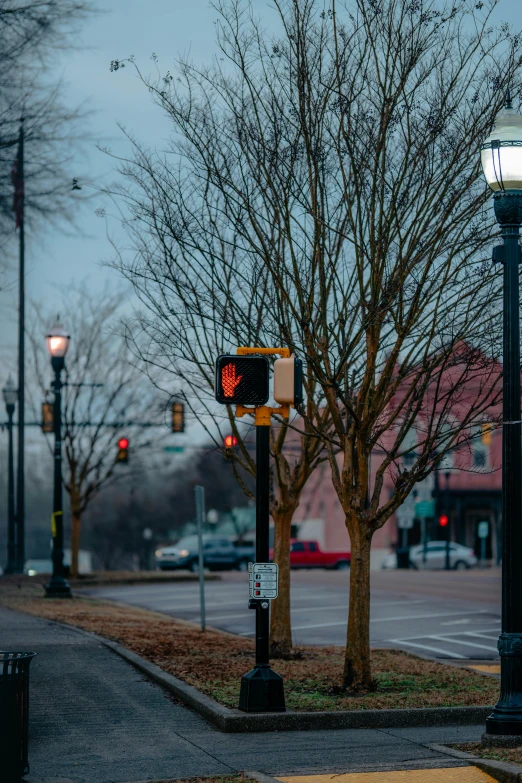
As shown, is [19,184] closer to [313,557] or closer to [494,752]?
[494,752]

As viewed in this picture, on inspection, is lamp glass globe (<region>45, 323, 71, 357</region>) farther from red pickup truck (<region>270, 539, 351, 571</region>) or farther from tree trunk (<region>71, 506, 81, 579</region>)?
red pickup truck (<region>270, 539, 351, 571</region>)

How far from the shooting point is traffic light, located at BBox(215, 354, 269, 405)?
33.9 feet

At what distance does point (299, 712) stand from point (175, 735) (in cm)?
120

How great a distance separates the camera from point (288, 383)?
10328mm

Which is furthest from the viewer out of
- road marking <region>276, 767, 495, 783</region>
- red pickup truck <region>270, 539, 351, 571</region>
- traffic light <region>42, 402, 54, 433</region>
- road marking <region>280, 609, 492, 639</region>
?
red pickup truck <region>270, 539, 351, 571</region>

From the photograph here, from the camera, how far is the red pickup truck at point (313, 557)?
50562 millimetres

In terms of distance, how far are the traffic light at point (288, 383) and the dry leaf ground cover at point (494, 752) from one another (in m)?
3.32

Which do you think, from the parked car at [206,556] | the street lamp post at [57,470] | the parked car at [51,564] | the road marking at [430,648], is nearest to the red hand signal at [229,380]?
the road marking at [430,648]

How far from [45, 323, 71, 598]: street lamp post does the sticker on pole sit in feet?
46.9

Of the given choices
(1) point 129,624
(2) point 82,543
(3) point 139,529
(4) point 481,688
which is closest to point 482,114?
(4) point 481,688

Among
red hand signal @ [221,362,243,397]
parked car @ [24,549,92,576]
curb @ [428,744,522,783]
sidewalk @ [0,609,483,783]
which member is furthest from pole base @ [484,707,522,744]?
parked car @ [24,549,92,576]

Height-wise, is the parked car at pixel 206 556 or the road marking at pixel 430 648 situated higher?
the road marking at pixel 430 648

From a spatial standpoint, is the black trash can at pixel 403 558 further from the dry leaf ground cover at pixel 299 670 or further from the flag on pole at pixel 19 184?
the flag on pole at pixel 19 184

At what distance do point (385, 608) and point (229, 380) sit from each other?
53.2ft
